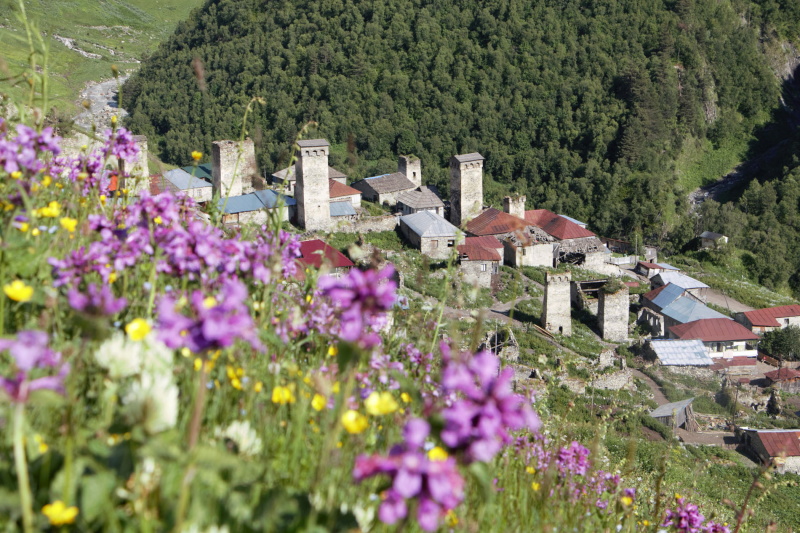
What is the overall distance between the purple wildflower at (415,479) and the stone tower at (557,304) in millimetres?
26240

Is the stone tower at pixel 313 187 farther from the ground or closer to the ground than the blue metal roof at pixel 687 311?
farther from the ground

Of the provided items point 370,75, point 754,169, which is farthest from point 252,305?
point 754,169

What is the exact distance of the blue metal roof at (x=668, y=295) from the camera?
3198 cm

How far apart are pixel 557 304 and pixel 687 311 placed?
711cm

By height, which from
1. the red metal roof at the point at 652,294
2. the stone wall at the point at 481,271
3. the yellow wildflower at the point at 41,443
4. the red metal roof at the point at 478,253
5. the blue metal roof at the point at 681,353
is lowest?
the blue metal roof at the point at 681,353

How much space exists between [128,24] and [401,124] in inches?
2897

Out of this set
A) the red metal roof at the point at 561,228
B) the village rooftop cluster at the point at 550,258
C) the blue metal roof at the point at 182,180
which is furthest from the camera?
the red metal roof at the point at 561,228

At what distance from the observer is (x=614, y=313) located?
93.6 ft

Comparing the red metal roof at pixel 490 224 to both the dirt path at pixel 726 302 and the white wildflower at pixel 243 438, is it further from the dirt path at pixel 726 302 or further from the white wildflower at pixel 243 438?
the white wildflower at pixel 243 438

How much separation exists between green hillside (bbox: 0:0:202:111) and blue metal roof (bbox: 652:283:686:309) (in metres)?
52.2

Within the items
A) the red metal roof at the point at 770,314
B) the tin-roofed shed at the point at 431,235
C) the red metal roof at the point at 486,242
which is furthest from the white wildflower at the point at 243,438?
the red metal roof at the point at 770,314

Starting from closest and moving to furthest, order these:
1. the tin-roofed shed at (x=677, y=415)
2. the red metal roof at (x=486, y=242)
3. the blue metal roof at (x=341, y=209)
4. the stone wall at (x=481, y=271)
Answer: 1. the tin-roofed shed at (x=677, y=415)
2. the stone wall at (x=481, y=271)
3. the red metal roof at (x=486, y=242)
4. the blue metal roof at (x=341, y=209)

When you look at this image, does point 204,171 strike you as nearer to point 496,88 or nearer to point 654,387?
point 654,387

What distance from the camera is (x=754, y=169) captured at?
59781 mm
